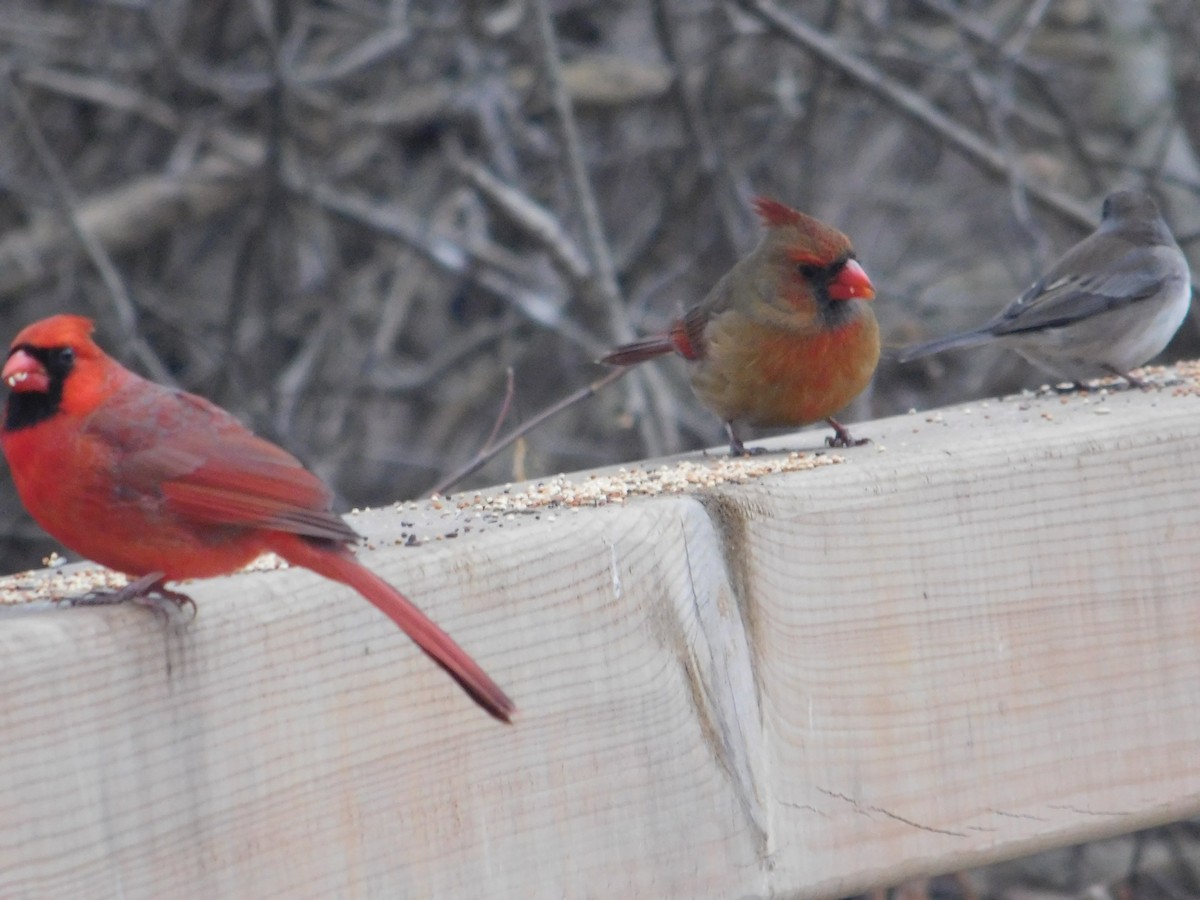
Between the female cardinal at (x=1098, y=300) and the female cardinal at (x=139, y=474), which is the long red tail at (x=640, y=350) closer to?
the female cardinal at (x=1098, y=300)

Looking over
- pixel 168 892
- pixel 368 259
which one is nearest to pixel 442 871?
pixel 168 892

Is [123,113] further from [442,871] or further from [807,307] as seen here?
[442,871]


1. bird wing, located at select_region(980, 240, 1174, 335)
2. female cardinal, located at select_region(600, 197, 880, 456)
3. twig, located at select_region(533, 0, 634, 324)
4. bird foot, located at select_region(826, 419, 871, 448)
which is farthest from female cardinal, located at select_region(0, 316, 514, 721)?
bird wing, located at select_region(980, 240, 1174, 335)

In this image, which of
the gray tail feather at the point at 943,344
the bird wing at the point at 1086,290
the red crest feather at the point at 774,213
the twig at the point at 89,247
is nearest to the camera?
the red crest feather at the point at 774,213

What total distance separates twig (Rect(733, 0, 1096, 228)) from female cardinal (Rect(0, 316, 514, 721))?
378 cm

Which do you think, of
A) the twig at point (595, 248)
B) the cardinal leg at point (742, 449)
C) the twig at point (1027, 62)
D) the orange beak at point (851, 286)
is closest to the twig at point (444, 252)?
the twig at point (595, 248)

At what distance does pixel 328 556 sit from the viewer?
1804 millimetres

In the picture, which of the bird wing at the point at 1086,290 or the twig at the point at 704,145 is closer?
the bird wing at the point at 1086,290

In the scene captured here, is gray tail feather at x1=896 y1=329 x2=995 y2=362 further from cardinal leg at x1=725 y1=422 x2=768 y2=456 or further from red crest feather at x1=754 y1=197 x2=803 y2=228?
cardinal leg at x1=725 y1=422 x2=768 y2=456

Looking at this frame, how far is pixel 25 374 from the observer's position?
2174mm

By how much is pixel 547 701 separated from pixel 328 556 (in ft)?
0.89

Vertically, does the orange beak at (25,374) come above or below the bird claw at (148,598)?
above

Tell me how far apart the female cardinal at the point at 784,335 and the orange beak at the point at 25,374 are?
1.46 m

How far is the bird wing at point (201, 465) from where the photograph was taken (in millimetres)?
2074
